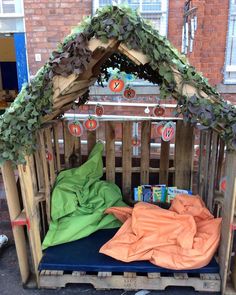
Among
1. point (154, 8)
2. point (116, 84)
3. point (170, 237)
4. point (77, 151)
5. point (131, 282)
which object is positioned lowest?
point (131, 282)

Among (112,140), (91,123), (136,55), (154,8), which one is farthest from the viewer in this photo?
(154,8)

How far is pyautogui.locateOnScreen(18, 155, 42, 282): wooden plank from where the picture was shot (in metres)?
2.72

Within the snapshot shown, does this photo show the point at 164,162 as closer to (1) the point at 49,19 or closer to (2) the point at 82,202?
(2) the point at 82,202

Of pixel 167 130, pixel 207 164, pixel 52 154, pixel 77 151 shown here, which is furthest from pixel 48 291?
pixel 207 164

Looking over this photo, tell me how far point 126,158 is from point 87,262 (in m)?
1.53

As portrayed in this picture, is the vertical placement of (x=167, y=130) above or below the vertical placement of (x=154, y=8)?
below

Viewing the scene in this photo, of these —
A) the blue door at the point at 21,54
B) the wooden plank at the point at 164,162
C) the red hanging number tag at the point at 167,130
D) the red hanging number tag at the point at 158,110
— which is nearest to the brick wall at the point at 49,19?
the blue door at the point at 21,54

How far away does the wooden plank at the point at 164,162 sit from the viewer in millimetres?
3957

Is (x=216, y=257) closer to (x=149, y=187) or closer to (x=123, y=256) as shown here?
(x=123, y=256)

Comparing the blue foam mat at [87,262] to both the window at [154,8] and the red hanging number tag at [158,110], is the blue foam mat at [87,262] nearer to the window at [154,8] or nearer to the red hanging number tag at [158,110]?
the red hanging number tag at [158,110]

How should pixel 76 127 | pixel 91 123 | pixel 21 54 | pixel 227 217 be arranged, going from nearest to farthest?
1. pixel 227 217
2. pixel 76 127
3. pixel 91 123
4. pixel 21 54

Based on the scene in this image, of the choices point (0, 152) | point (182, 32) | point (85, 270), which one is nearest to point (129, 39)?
point (0, 152)

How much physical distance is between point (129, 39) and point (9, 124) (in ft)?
4.02

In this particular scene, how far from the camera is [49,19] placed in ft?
19.9
